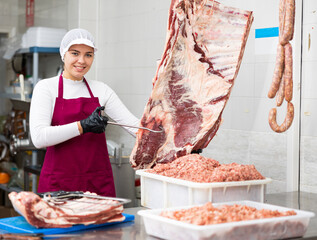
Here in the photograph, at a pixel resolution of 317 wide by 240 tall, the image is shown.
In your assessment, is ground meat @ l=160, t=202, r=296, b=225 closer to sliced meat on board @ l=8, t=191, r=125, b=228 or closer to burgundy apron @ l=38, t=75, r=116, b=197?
sliced meat on board @ l=8, t=191, r=125, b=228

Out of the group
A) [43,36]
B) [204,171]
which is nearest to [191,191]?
[204,171]

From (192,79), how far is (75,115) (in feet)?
2.32

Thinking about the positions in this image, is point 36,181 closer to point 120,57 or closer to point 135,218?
point 120,57

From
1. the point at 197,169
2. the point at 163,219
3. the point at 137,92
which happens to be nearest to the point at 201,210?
the point at 163,219

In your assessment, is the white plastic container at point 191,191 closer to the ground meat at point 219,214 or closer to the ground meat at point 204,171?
the ground meat at point 204,171

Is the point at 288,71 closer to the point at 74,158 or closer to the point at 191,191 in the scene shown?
the point at 191,191

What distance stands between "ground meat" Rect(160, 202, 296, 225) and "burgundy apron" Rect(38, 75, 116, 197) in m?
1.22

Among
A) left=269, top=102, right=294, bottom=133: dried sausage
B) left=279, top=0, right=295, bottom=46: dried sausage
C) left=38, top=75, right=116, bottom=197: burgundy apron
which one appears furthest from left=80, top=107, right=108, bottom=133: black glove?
left=279, top=0, right=295, bottom=46: dried sausage

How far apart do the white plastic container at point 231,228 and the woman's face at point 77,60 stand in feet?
4.16

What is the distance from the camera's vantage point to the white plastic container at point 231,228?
152cm

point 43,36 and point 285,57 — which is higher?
point 43,36

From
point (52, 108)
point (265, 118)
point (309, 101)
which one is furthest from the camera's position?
point (265, 118)

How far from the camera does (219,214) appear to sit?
1.60 metres

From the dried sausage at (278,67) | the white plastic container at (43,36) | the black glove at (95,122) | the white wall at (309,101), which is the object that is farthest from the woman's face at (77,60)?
the white plastic container at (43,36)
